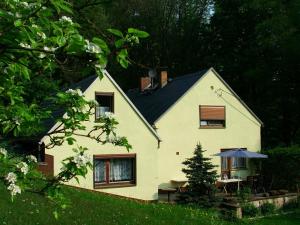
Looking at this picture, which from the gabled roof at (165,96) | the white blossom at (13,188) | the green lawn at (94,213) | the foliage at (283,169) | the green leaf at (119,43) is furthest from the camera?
the gabled roof at (165,96)

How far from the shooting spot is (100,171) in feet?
78.1

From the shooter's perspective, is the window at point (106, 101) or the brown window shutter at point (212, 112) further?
the brown window shutter at point (212, 112)

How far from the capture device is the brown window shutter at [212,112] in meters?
29.4

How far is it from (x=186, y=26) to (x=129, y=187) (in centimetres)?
2873

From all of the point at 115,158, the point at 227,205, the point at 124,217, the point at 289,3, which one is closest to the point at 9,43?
the point at 124,217

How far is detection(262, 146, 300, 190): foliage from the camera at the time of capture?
27.3 meters

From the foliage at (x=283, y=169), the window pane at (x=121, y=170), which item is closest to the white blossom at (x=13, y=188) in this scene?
the window pane at (x=121, y=170)

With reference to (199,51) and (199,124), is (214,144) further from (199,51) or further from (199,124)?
(199,51)

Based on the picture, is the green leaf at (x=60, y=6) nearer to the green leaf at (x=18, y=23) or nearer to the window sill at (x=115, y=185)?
the green leaf at (x=18, y=23)

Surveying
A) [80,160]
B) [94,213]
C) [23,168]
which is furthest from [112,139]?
[94,213]

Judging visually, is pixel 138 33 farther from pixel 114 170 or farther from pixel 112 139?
pixel 114 170

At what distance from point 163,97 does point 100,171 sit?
8059 mm

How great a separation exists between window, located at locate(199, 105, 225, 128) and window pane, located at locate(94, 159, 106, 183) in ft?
25.2

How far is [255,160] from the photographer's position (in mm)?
30547
